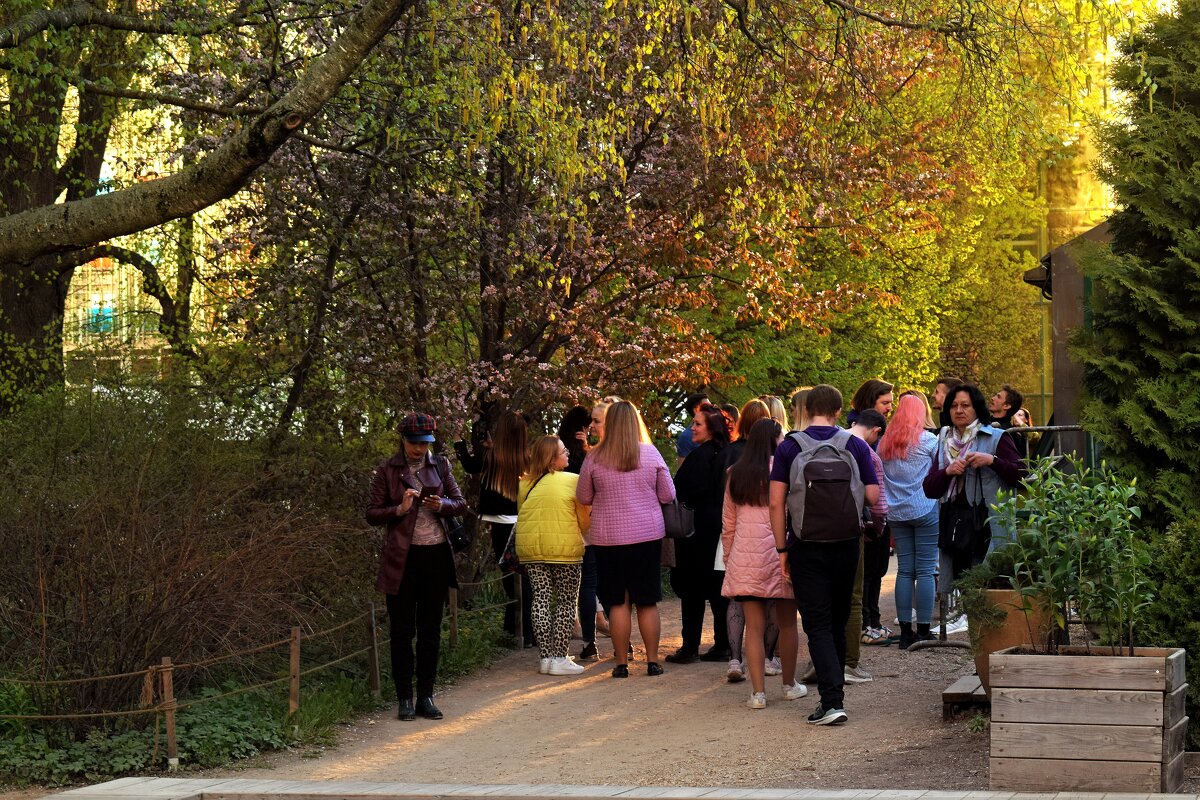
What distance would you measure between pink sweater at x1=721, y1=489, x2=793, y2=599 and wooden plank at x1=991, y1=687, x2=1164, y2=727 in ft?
10.1

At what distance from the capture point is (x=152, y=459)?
12.1 m

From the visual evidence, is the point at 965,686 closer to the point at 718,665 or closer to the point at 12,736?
the point at 718,665

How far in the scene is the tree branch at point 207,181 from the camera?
9.72m

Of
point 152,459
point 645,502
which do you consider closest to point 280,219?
point 152,459

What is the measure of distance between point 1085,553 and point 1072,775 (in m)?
1.21

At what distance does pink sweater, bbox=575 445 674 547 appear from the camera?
12.6m

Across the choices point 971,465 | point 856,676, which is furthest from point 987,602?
point 971,465

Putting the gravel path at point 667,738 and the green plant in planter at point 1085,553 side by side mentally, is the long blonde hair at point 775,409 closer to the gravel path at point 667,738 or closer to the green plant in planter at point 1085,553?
the gravel path at point 667,738

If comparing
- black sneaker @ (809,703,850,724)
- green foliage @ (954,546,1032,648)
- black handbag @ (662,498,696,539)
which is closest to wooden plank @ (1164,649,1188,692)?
green foliage @ (954,546,1032,648)

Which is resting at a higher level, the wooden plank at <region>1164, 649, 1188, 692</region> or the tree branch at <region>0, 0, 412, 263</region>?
the tree branch at <region>0, 0, 412, 263</region>

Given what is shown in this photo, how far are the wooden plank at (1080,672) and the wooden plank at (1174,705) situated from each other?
0.30 feet

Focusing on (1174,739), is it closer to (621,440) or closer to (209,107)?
(621,440)

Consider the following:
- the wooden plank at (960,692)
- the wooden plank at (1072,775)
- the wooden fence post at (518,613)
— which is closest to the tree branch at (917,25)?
the wooden plank at (960,692)

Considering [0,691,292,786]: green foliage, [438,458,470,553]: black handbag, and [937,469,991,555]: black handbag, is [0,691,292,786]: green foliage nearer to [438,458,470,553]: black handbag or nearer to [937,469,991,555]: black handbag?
[438,458,470,553]: black handbag
